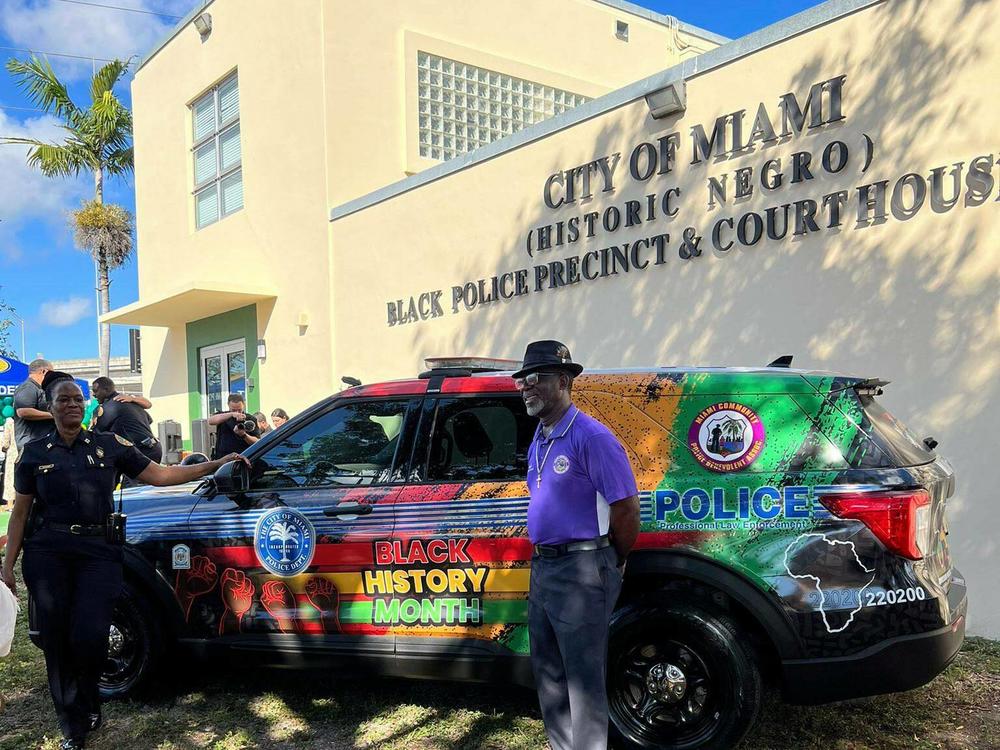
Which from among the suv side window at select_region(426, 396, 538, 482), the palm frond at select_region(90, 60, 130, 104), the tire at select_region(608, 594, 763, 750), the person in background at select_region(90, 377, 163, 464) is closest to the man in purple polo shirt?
the tire at select_region(608, 594, 763, 750)

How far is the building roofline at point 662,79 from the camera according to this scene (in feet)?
20.4

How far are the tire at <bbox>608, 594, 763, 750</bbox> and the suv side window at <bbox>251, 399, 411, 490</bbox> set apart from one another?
4.86 ft

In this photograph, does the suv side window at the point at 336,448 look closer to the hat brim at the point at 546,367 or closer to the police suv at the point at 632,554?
the police suv at the point at 632,554

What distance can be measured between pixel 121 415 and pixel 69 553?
Result: 14.6 ft

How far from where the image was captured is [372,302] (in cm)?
1072

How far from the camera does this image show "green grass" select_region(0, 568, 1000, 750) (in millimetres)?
3996

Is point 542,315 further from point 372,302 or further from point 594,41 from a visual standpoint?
point 594,41

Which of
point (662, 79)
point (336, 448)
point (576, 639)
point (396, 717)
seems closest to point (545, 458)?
point (576, 639)

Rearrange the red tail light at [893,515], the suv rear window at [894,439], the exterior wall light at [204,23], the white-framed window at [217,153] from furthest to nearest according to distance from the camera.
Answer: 1. the exterior wall light at [204,23]
2. the white-framed window at [217,153]
3. the suv rear window at [894,439]
4. the red tail light at [893,515]

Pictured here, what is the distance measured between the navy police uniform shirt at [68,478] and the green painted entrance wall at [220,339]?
894cm

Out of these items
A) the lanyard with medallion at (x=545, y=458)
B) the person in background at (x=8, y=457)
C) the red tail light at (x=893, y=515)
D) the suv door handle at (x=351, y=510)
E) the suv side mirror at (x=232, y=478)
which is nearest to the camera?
the lanyard with medallion at (x=545, y=458)

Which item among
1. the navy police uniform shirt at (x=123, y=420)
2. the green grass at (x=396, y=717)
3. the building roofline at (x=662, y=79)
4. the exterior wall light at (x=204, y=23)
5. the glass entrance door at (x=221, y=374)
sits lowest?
the green grass at (x=396, y=717)

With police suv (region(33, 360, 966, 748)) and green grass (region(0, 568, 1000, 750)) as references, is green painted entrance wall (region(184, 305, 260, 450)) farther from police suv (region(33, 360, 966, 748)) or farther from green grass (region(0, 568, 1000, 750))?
police suv (region(33, 360, 966, 748))

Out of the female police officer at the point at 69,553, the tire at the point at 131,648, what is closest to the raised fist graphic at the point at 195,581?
the tire at the point at 131,648
